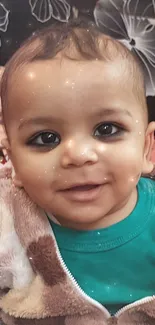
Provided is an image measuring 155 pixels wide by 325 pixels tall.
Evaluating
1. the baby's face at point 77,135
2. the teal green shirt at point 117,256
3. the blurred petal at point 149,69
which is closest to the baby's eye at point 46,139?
the baby's face at point 77,135

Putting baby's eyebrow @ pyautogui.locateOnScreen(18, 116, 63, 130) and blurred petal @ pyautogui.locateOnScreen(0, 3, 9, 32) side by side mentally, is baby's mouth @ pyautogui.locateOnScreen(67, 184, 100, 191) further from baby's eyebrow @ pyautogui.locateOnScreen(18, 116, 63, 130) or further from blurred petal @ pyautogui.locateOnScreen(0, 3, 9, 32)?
blurred petal @ pyautogui.locateOnScreen(0, 3, 9, 32)

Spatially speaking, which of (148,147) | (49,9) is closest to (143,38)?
(49,9)

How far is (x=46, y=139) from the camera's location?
552mm

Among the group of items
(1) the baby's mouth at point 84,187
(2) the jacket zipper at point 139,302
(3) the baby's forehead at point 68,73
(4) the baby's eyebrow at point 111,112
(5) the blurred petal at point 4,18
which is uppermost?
(3) the baby's forehead at point 68,73

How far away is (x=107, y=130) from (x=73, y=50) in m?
0.08

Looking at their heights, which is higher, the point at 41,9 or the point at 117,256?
the point at 41,9

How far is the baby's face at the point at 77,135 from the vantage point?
0.53 meters

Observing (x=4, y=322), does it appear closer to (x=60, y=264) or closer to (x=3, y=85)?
(x=60, y=264)

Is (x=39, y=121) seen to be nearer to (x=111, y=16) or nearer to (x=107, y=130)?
(x=107, y=130)

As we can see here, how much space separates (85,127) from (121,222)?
0.38 ft

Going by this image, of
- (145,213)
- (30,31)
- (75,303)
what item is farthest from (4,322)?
(30,31)

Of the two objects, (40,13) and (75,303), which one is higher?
(40,13)

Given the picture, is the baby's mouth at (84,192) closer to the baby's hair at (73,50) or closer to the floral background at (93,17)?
the baby's hair at (73,50)

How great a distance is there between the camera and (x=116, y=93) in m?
0.54
